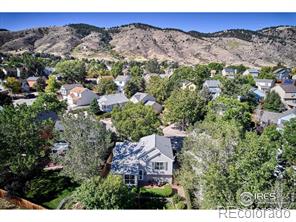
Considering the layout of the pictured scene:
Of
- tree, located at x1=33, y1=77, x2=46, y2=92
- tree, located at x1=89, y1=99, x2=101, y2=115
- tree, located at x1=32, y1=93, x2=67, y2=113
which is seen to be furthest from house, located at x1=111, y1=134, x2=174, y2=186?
tree, located at x1=33, y1=77, x2=46, y2=92

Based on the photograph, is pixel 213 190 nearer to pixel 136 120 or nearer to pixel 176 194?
pixel 176 194

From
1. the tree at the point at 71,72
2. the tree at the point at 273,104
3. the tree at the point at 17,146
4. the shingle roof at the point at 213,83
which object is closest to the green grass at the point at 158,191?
the tree at the point at 17,146

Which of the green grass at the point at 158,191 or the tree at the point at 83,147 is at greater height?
the tree at the point at 83,147

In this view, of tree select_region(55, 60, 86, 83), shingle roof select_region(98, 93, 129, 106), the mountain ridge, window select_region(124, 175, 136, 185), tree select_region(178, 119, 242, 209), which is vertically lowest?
window select_region(124, 175, 136, 185)

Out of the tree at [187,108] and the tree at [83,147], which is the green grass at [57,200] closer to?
the tree at [83,147]

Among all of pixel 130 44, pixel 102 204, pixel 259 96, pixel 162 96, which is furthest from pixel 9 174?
pixel 130 44

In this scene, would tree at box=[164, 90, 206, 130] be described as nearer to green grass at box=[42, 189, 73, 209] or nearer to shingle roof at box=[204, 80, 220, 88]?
green grass at box=[42, 189, 73, 209]
